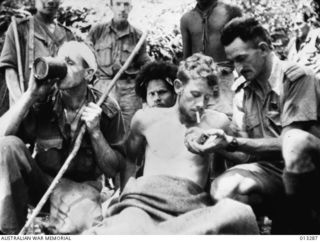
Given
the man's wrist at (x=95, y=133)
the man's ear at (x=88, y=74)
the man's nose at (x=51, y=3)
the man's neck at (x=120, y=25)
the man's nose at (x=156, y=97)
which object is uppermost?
the man's nose at (x=51, y=3)

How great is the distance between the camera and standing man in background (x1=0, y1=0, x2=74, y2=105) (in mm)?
4043

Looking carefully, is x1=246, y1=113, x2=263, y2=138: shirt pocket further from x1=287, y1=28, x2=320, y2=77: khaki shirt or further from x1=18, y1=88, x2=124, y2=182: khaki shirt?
x1=18, y1=88, x2=124, y2=182: khaki shirt

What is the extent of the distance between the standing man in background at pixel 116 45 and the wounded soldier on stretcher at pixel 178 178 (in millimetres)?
695

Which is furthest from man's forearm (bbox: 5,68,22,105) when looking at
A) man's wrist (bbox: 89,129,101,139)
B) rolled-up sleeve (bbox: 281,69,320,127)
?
rolled-up sleeve (bbox: 281,69,320,127)

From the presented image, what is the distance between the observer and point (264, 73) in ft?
11.5

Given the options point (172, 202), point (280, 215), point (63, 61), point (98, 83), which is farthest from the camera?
point (98, 83)

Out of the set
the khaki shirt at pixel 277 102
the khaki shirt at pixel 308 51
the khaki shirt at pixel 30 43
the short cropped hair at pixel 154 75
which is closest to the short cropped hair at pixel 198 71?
the khaki shirt at pixel 277 102

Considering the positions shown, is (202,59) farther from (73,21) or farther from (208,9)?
(73,21)

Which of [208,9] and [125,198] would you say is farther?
[208,9]

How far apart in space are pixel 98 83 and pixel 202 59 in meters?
0.92

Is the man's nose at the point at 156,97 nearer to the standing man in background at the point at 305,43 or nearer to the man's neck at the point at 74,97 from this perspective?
the man's neck at the point at 74,97

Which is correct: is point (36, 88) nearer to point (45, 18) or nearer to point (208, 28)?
point (45, 18)

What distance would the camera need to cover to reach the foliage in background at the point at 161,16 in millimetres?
4266

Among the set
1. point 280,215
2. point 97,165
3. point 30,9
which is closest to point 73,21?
point 30,9
